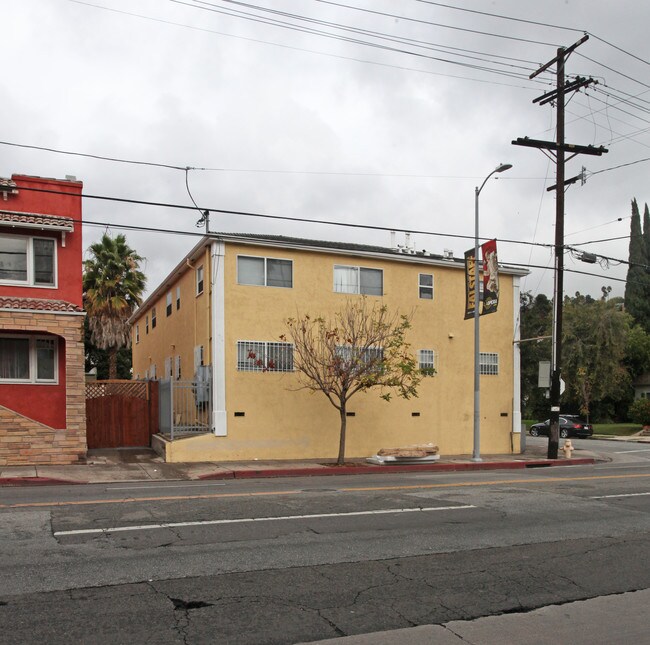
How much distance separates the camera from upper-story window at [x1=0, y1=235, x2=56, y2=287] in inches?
705

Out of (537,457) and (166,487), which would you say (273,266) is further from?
(537,457)

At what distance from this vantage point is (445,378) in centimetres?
2394

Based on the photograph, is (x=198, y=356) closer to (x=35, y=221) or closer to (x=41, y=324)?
(x=41, y=324)

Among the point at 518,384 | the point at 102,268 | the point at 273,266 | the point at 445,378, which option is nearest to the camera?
the point at 273,266

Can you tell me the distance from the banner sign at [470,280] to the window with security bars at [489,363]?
362cm

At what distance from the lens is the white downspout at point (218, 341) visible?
19.9 m

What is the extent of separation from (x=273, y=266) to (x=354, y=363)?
4412 millimetres

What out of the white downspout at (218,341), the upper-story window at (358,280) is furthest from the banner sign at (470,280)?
the white downspout at (218,341)

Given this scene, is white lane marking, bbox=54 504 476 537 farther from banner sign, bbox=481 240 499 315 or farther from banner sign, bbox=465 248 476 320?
banner sign, bbox=465 248 476 320

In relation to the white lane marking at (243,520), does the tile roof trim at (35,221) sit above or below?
above

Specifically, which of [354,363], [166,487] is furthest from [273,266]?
[166,487]

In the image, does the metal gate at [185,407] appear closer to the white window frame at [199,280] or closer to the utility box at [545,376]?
the white window frame at [199,280]

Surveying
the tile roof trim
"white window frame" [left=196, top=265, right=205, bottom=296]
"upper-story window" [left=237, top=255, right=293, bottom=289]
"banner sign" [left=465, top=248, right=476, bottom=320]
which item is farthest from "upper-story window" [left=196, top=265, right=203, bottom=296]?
"banner sign" [left=465, top=248, right=476, bottom=320]

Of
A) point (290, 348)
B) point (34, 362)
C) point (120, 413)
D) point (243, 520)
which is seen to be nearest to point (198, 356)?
point (290, 348)
